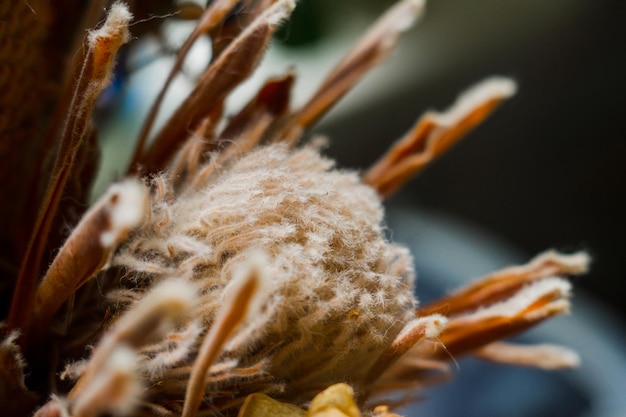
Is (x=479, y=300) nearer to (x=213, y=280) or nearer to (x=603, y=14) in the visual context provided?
(x=213, y=280)

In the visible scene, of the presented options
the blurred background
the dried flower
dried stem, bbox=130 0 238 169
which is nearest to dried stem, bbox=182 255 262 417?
the dried flower

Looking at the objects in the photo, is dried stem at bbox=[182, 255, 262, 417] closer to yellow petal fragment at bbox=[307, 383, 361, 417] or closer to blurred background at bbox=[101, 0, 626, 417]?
yellow petal fragment at bbox=[307, 383, 361, 417]

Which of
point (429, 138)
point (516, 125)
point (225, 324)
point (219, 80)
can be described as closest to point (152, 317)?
point (225, 324)

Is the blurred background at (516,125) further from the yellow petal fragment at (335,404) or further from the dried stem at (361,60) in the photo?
the yellow petal fragment at (335,404)

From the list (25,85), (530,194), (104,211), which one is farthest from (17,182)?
(530,194)

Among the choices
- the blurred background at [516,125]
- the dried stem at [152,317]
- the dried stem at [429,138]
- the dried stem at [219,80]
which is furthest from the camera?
the blurred background at [516,125]

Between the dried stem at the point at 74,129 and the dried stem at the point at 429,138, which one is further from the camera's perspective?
the dried stem at the point at 429,138

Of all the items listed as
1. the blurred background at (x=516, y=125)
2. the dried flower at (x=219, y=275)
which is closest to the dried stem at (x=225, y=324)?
the dried flower at (x=219, y=275)

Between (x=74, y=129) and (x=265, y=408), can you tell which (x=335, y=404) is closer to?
(x=265, y=408)
